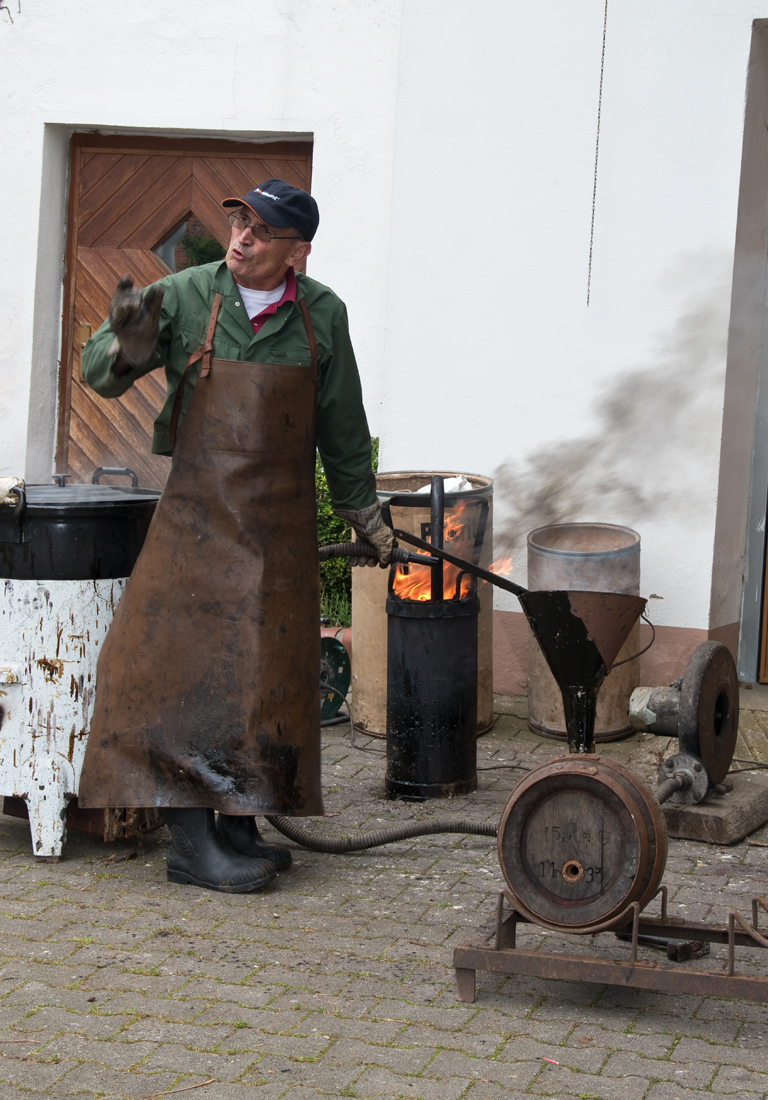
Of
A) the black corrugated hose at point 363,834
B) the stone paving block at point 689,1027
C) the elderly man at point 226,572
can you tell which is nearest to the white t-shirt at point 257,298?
the elderly man at point 226,572

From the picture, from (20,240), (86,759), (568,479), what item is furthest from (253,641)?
(20,240)

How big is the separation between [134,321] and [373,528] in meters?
1.16

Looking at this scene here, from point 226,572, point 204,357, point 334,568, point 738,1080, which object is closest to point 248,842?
point 226,572

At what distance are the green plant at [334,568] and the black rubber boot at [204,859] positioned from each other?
9.06 feet

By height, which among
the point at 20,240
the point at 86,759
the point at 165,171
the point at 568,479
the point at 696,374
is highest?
the point at 165,171

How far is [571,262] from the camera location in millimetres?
6332

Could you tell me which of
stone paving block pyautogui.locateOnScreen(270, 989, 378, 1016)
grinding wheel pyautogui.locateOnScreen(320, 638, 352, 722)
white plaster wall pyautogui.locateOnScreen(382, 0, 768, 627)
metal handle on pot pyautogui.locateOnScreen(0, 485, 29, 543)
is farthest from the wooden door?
stone paving block pyautogui.locateOnScreen(270, 989, 378, 1016)

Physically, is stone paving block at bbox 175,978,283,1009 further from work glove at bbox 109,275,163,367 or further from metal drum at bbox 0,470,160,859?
work glove at bbox 109,275,163,367

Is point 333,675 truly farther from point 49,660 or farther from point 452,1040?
point 452,1040

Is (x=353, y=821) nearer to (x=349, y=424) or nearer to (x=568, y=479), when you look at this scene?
(x=349, y=424)

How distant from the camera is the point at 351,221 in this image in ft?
23.3

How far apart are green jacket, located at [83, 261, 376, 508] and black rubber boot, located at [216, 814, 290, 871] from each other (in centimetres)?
125

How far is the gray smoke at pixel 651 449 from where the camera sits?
611 centimetres

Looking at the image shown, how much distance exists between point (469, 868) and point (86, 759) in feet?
4.41
